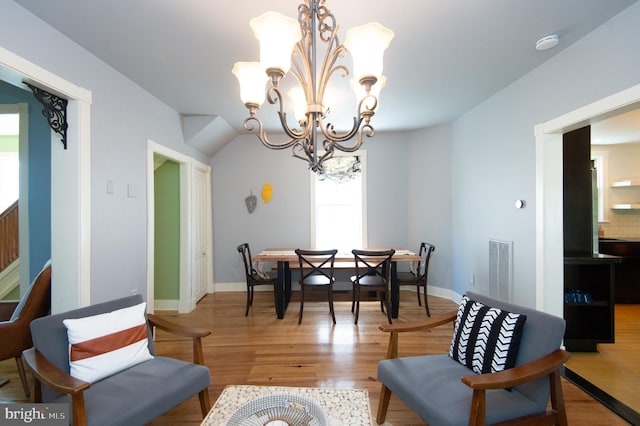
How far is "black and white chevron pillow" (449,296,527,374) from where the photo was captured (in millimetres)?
1456

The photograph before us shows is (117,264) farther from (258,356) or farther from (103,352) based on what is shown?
(258,356)

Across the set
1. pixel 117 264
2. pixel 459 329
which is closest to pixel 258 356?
pixel 117 264

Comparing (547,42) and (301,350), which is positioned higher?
(547,42)

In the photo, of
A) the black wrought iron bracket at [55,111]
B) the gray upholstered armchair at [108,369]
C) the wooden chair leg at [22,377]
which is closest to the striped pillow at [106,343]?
the gray upholstered armchair at [108,369]

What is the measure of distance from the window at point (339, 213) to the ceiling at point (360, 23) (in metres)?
2.09

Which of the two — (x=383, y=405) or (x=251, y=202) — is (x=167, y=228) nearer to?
(x=251, y=202)

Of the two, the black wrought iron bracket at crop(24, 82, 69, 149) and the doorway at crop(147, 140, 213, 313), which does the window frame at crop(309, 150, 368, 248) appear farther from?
the black wrought iron bracket at crop(24, 82, 69, 149)

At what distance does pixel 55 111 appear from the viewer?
199 centimetres

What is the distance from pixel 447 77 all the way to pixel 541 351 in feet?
7.84

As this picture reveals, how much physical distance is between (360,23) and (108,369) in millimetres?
2635

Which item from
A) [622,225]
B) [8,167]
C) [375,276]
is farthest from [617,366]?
[8,167]

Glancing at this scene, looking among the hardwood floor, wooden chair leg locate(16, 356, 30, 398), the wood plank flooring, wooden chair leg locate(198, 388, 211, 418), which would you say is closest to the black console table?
the wood plank flooring

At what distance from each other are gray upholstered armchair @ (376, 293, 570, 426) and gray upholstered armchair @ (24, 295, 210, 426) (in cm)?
121

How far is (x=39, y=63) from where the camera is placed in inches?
70.7
